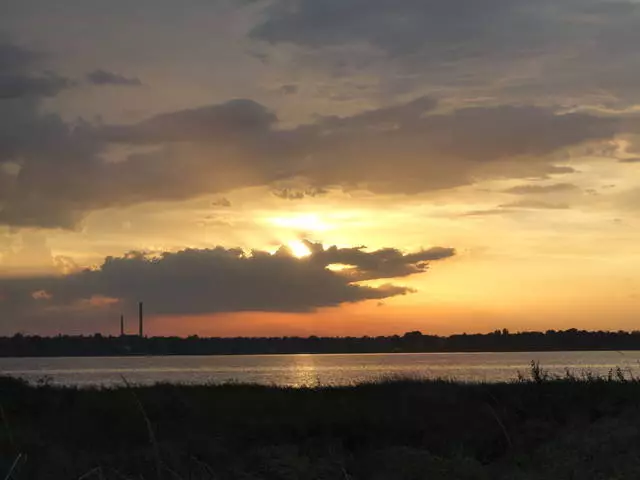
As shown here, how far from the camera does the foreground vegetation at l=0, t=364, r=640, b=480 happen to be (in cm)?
1730

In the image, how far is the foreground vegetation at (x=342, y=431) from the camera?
17.3 metres

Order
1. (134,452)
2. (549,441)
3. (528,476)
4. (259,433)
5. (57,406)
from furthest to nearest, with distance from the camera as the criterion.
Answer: (57,406)
(259,433)
(549,441)
(134,452)
(528,476)

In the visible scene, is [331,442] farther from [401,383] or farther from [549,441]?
[401,383]

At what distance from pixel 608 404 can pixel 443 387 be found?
247 inches

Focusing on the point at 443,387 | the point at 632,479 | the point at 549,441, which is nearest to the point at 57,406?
the point at 443,387

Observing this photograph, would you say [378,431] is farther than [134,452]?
Yes

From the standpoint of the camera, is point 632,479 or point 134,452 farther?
point 134,452

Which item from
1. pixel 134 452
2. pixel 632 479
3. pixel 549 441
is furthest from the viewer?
pixel 549 441

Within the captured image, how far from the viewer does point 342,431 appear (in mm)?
23141

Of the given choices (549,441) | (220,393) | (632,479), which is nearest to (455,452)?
(549,441)

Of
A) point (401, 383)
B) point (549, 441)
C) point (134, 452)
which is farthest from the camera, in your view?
point (401, 383)

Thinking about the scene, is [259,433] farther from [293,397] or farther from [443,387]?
[443,387]

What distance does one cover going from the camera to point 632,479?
595 inches

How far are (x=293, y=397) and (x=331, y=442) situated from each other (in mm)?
7920
